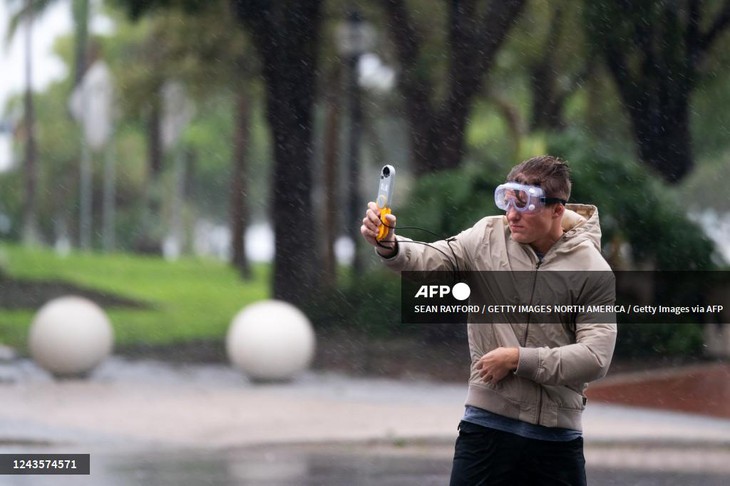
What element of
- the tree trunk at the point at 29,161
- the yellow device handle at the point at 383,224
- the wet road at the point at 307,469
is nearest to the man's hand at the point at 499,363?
the yellow device handle at the point at 383,224

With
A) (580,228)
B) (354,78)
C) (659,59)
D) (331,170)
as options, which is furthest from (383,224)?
(331,170)

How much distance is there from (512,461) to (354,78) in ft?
44.9

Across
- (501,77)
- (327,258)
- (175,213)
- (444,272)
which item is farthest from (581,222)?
(175,213)

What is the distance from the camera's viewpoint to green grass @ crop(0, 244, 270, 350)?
75.4ft

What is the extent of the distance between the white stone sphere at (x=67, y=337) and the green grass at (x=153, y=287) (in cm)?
601

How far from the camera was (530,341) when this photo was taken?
4359 mm

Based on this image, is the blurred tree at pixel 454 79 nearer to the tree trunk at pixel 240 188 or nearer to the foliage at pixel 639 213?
the foliage at pixel 639 213

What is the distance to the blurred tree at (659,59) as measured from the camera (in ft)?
64.6

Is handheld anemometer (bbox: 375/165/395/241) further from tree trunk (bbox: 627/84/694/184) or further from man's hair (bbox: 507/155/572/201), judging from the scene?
tree trunk (bbox: 627/84/694/184)

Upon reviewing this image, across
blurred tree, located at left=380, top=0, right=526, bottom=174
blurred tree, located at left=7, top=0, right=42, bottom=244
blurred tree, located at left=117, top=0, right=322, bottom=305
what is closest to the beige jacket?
blurred tree, located at left=117, top=0, right=322, bottom=305

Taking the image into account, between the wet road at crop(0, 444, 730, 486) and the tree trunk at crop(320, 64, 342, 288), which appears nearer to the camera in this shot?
the wet road at crop(0, 444, 730, 486)

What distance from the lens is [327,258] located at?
2341 cm

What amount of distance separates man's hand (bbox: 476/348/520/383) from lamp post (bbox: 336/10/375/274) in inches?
498

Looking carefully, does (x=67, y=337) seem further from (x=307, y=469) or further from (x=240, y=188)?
(x=240, y=188)
